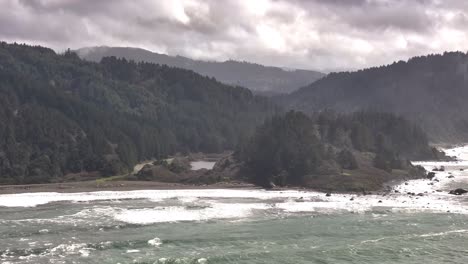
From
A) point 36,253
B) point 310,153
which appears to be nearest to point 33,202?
point 36,253

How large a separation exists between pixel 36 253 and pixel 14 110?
138 m

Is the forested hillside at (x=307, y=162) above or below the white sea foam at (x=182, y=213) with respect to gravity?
above

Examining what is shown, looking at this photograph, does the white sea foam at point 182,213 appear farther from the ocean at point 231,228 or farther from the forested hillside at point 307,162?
the forested hillside at point 307,162

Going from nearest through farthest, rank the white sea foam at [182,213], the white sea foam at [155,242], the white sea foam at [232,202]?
the white sea foam at [155,242] < the white sea foam at [182,213] < the white sea foam at [232,202]

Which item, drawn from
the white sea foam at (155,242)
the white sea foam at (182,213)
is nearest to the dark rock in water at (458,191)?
the white sea foam at (182,213)

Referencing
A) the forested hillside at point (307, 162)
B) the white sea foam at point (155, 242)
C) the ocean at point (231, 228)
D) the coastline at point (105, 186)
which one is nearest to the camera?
the ocean at point (231, 228)

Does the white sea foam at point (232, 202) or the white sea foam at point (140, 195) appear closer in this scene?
the white sea foam at point (232, 202)

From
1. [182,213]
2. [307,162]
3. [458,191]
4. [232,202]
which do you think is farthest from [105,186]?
[458,191]

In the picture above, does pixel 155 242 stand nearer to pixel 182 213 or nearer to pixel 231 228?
pixel 231 228

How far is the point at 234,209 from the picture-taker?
96.0 metres

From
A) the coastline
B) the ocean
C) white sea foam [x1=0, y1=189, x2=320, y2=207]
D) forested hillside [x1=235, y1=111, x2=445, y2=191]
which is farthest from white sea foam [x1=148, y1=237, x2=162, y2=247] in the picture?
forested hillside [x1=235, y1=111, x2=445, y2=191]

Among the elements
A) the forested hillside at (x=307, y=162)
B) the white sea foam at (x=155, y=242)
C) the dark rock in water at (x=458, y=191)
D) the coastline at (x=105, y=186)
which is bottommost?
the white sea foam at (x=155, y=242)

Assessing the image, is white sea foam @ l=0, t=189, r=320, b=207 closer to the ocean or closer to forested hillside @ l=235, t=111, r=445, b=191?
the ocean

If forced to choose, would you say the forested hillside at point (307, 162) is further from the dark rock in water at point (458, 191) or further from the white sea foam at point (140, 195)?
the dark rock in water at point (458, 191)
